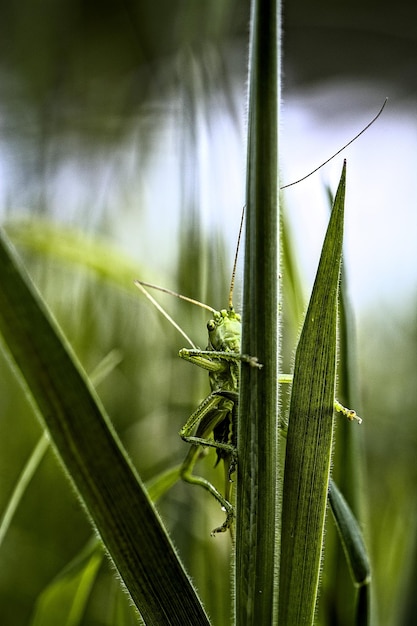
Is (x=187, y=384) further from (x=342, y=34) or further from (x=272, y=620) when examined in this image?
(x=342, y=34)

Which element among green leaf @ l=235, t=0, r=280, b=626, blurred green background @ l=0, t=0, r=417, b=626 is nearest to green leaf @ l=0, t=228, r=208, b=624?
green leaf @ l=235, t=0, r=280, b=626

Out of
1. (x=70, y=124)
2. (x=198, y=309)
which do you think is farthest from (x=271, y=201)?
(x=70, y=124)

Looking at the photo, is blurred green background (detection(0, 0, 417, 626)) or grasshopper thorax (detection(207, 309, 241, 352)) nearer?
grasshopper thorax (detection(207, 309, 241, 352))

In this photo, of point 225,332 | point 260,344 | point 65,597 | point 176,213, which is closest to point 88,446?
point 260,344

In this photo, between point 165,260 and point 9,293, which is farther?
point 165,260

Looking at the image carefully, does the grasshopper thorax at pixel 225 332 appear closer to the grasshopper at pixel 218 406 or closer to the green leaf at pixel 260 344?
the grasshopper at pixel 218 406

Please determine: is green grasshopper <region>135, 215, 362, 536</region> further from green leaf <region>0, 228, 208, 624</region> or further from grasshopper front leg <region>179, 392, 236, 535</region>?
green leaf <region>0, 228, 208, 624</region>
